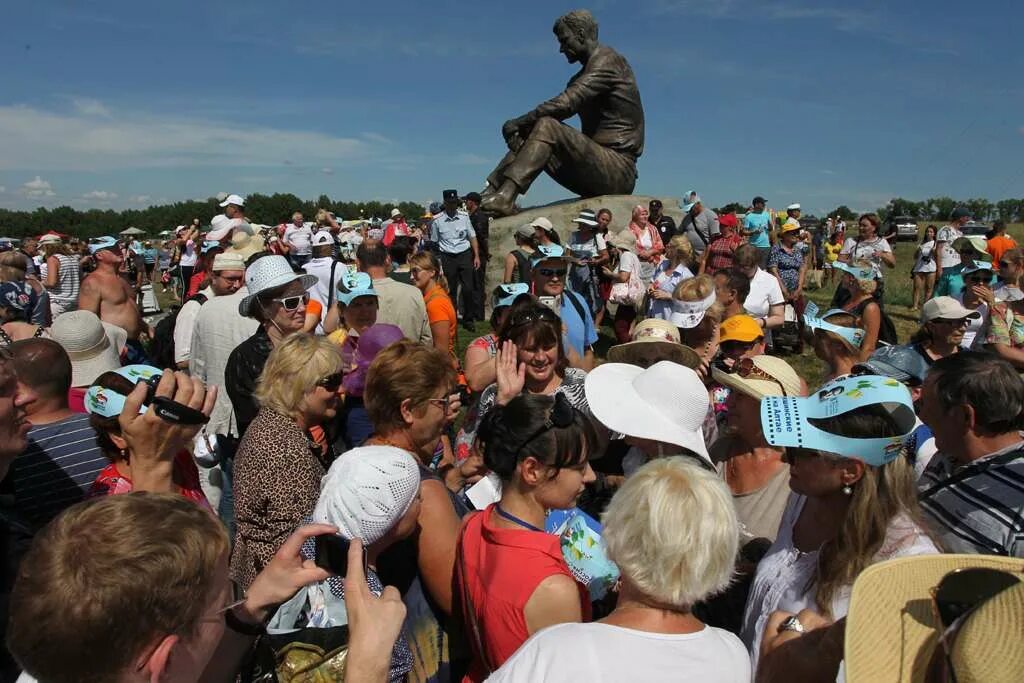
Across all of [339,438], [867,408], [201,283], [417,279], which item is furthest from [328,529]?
[201,283]

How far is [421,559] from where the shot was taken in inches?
86.5

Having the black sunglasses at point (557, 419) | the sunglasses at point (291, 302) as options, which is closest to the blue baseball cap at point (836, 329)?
the black sunglasses at point (557, 419)

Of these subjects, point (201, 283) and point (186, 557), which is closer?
point (186, 557)

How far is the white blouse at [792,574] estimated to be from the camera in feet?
5.77

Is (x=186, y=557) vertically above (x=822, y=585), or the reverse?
(x=186, y=557)

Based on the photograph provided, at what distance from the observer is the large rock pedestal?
35.1 ft

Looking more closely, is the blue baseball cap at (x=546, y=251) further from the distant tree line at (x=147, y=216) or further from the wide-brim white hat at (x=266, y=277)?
the distant tree line at (x=147, y=216)

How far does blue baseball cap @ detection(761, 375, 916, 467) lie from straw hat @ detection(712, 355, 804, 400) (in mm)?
780

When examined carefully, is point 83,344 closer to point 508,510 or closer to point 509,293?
point 509,293

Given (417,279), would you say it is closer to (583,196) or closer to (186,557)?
(186,557)

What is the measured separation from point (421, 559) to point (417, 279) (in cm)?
371

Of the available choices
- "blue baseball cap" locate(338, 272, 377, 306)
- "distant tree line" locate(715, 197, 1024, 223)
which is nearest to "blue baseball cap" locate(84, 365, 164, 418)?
"blue baseball cap" locate(338, 272, 377, 306)

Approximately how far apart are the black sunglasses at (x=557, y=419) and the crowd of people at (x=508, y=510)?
11mm

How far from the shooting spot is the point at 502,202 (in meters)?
11.1
